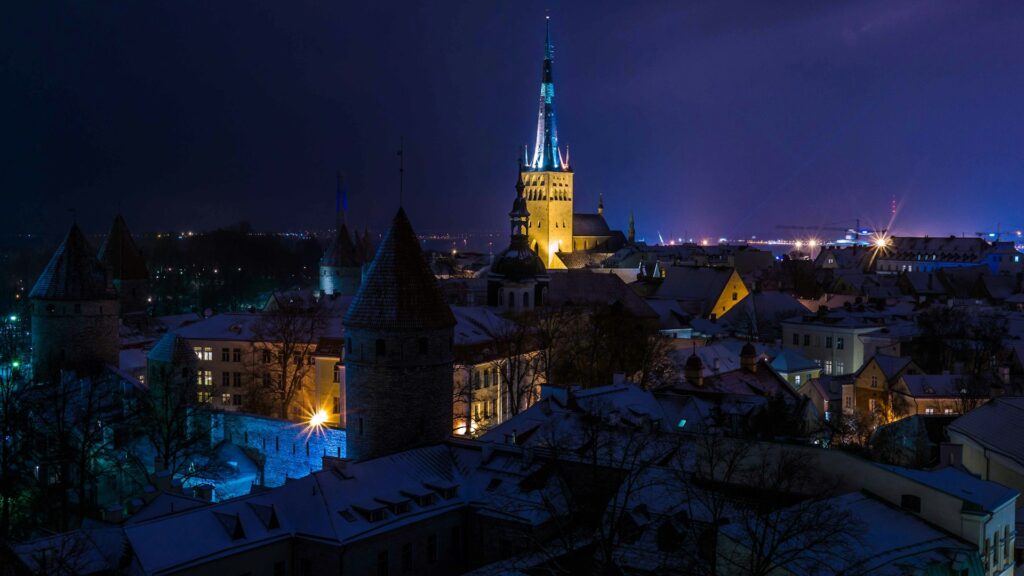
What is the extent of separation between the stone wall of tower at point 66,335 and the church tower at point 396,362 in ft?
79.7

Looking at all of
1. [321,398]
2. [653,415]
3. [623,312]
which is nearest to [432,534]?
[653,415]

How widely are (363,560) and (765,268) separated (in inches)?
4396

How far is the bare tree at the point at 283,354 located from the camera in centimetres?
4528

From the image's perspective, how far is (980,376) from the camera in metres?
41.6

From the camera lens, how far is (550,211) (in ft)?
378

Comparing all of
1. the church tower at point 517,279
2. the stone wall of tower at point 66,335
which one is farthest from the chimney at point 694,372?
the stone wall of tower at point 66,335

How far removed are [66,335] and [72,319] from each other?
31.1 inches

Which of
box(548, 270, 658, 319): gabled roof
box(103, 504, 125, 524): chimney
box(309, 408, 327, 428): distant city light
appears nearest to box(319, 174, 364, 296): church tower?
box(548, 270, 658, 319): gabled roof

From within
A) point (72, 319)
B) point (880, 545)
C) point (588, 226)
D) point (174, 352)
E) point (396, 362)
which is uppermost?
point (588, 226)

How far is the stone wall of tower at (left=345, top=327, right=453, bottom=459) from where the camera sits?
28.2 metres

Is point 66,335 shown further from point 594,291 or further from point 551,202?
point 551,202

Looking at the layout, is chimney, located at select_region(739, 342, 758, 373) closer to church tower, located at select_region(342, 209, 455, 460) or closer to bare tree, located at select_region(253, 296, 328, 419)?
church tower, located at select_region(342, 209, 455, 460)

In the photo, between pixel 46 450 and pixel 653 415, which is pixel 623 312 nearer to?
pixel 653 415

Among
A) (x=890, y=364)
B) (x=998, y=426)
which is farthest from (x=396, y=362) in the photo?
(x=890, y=364)
